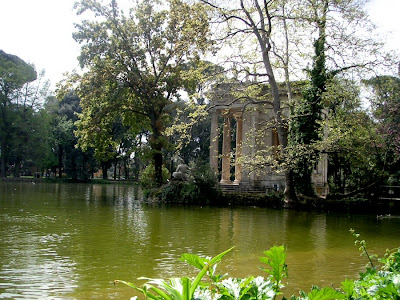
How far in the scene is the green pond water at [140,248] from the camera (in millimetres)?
6277

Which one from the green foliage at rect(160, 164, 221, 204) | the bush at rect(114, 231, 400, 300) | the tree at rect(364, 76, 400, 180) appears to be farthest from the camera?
the green foliage at rect(160, 164, 221, 204)

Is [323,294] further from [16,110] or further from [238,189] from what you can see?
[16,110]

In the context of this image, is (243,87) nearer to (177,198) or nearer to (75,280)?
(177,198)

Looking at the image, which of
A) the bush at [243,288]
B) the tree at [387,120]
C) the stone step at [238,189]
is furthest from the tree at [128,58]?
the bush at [243,288]

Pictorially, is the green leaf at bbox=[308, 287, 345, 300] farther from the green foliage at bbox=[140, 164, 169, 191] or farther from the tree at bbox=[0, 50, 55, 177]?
the tree at bbox=[0, 50, 55, 177]

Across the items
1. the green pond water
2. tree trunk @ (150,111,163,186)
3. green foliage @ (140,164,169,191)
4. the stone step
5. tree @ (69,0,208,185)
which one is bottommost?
the green pond water

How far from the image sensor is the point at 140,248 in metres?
9.20

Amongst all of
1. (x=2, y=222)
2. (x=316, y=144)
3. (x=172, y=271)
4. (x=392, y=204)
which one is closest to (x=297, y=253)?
(x=172, y=271)

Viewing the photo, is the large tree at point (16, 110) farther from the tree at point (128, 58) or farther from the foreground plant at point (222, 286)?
the foreground plant at point (222, 286)

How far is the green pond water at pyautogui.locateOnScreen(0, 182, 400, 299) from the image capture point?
6.28m

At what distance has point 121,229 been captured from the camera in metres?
12.2

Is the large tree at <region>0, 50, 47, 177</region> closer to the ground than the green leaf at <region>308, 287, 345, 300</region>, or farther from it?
farther from it

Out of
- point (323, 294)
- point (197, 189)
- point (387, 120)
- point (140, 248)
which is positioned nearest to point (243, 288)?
→ point (323, 294)

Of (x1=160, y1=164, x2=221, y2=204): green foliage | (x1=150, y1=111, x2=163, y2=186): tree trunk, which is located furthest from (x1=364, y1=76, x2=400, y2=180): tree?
(x1=150, y1=111, x2=163, y2=186): tree trunk
